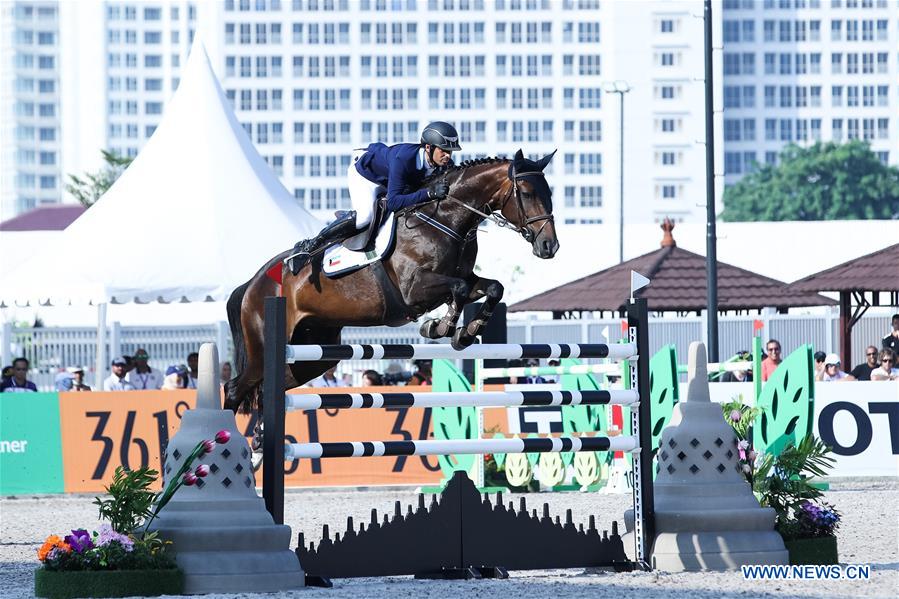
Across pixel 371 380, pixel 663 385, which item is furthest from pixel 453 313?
pixel 371 380

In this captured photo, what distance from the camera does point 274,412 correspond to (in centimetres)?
799

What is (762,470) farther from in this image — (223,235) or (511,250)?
(511,250)

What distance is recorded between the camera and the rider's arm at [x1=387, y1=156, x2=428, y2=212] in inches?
368

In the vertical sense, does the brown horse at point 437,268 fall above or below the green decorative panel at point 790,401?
above

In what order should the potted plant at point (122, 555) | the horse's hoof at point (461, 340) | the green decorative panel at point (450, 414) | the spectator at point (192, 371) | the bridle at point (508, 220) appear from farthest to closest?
1. the spectator at point (192, 371)
2. the green decorative panel at point (450, 414)
3. the bridle at point (508, 220)
4. the horse's hoof at point (461, 340)
5. the potted plant at point (122, 555)

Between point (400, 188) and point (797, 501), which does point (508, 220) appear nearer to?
point (400, 188)

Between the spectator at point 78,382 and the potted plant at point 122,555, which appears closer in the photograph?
the potted plant at point 122,555

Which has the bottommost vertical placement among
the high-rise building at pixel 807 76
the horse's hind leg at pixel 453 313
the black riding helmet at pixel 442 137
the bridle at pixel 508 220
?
the horse's hind leg at pixel 453 313

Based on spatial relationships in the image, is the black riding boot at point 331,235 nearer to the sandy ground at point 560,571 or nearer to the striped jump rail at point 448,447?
the striped jump rail at point 448,447

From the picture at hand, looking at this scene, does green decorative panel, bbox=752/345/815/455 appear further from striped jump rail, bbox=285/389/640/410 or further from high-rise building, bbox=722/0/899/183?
high-rise building, bbox=722/0/899/183

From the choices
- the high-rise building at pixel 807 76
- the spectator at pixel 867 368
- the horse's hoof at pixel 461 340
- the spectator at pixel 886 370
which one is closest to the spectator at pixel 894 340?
the spectator at pixel 867 368

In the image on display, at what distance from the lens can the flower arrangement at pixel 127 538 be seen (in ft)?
24.9

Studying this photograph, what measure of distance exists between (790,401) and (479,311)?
495 centimetres

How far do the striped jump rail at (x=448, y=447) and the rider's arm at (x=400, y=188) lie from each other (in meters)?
1.62
